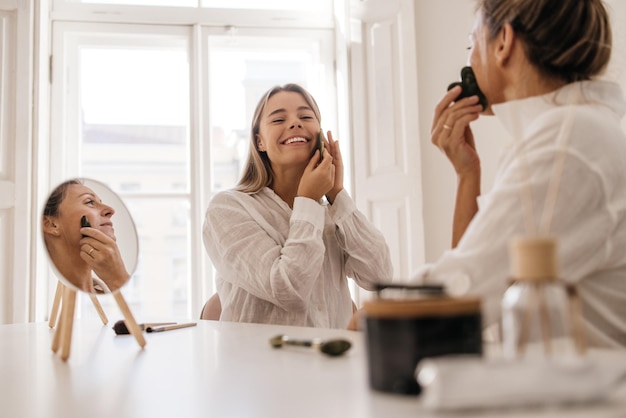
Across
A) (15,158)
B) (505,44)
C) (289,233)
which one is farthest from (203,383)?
(15,158)

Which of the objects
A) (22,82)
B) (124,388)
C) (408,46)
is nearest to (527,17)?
(124,388)

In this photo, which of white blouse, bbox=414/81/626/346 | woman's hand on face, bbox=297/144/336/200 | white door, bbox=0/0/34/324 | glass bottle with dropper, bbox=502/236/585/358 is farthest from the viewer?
white door, bbox=0/0/34/324

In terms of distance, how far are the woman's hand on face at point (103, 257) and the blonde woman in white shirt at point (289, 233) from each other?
0.50 meters

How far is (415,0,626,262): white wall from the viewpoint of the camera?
3.01 meters

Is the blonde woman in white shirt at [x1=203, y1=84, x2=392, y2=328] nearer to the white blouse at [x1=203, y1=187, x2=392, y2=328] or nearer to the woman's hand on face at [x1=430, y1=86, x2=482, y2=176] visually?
the white blouse at [x1=203, y1=187, x2=392, y2=328]

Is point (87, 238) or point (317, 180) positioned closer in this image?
point (87, 238)

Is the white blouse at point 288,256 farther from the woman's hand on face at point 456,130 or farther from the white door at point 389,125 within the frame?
the white door at point 389,125

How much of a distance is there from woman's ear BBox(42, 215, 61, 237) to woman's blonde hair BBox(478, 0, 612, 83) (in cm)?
73

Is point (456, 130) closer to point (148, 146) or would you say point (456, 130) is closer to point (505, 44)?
point (505, 44)

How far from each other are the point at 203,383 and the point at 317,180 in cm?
96

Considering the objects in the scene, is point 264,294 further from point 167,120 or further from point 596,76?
point 167,120

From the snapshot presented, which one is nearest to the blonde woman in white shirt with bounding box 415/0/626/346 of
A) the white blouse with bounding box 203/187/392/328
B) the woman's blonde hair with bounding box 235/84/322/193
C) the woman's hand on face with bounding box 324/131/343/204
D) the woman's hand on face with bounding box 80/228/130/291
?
the woman's hand on face with bounding box 80/228/130/291

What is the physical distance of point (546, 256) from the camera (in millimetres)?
429

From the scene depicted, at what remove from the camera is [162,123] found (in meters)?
3.25
